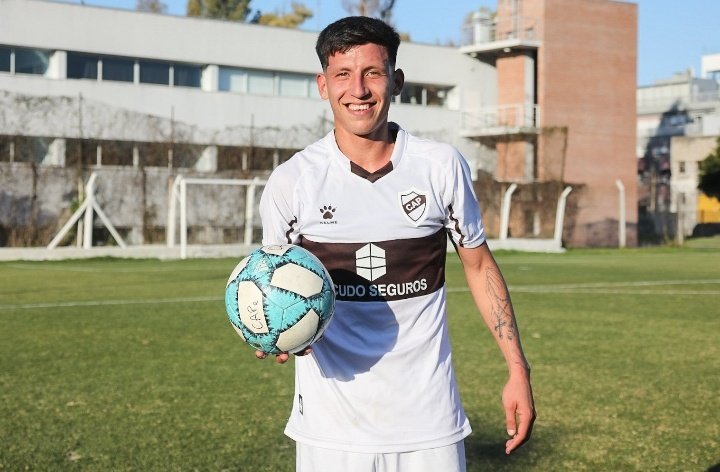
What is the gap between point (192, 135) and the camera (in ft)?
135

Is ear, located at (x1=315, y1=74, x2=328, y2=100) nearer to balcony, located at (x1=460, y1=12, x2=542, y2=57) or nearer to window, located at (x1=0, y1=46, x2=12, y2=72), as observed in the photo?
window, located at (x1=0, y1=46, x2=12, y2=72)

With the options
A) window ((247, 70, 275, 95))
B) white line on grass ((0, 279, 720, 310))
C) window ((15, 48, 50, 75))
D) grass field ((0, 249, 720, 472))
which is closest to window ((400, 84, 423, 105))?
window ((247, 70, 275, 95))

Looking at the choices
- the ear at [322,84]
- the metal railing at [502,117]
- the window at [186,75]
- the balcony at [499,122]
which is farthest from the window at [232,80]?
the ear at [322,84]

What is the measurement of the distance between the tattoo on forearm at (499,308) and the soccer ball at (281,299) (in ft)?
2.01

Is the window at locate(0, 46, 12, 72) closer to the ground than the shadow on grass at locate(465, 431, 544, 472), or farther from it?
farther from it

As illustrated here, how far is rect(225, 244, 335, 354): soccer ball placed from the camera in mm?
3629

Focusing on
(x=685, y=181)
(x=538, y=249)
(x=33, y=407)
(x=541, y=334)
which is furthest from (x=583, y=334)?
(x=685, y=181)

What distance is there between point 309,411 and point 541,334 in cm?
928

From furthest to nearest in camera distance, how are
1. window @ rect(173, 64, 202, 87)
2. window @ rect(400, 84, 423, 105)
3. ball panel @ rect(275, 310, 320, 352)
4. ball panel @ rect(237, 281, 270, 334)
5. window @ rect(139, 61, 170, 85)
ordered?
window @ rect(400, 84, 423, 105) < window @ rect(173, 64, 202, 87) < window @ rect(139, 61, 170, 85) < ball panel @ rect(237, 281, 270, 334) < ball panel @ rect(275, 310, 320, 352)

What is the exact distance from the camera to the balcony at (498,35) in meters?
48.8

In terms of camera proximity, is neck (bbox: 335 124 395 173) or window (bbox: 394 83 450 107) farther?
window (bbox: 394 83 450 107)

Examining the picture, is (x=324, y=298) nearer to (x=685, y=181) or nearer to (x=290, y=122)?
(x=290, y=122)

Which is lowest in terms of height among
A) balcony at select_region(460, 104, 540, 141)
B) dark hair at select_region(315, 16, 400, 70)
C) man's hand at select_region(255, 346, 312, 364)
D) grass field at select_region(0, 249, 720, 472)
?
grass field at select_region(0, 249, 720, 472)

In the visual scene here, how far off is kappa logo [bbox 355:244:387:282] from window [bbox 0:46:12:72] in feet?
122
